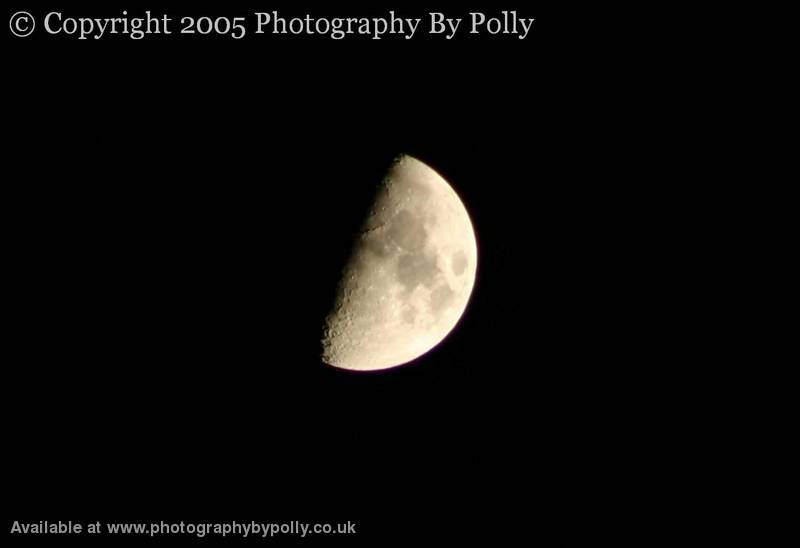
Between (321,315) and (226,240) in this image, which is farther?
(321,315)

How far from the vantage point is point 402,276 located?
407 cm

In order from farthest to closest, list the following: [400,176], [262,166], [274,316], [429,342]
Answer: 1. [429,342]
2. [400,176]
3. [274,316]
4. [262,166]

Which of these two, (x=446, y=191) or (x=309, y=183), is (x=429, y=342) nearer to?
(x=446, y=191)

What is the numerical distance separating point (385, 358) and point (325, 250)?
1.11 meters

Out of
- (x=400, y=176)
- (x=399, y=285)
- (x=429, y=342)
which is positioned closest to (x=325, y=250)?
(x=399, y=285)

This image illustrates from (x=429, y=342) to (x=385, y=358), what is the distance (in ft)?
1.18

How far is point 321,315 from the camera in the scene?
13.7 feet

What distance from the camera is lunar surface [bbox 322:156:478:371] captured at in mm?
4043

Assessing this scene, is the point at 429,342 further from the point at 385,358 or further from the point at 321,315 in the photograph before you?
the point at 321,315

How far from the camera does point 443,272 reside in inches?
167

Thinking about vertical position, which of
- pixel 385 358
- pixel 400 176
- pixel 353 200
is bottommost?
pixel 385 358

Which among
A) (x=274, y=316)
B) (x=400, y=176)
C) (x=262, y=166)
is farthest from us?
(x=400, y=176)

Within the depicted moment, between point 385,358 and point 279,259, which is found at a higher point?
point 279,259

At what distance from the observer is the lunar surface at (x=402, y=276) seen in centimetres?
404
